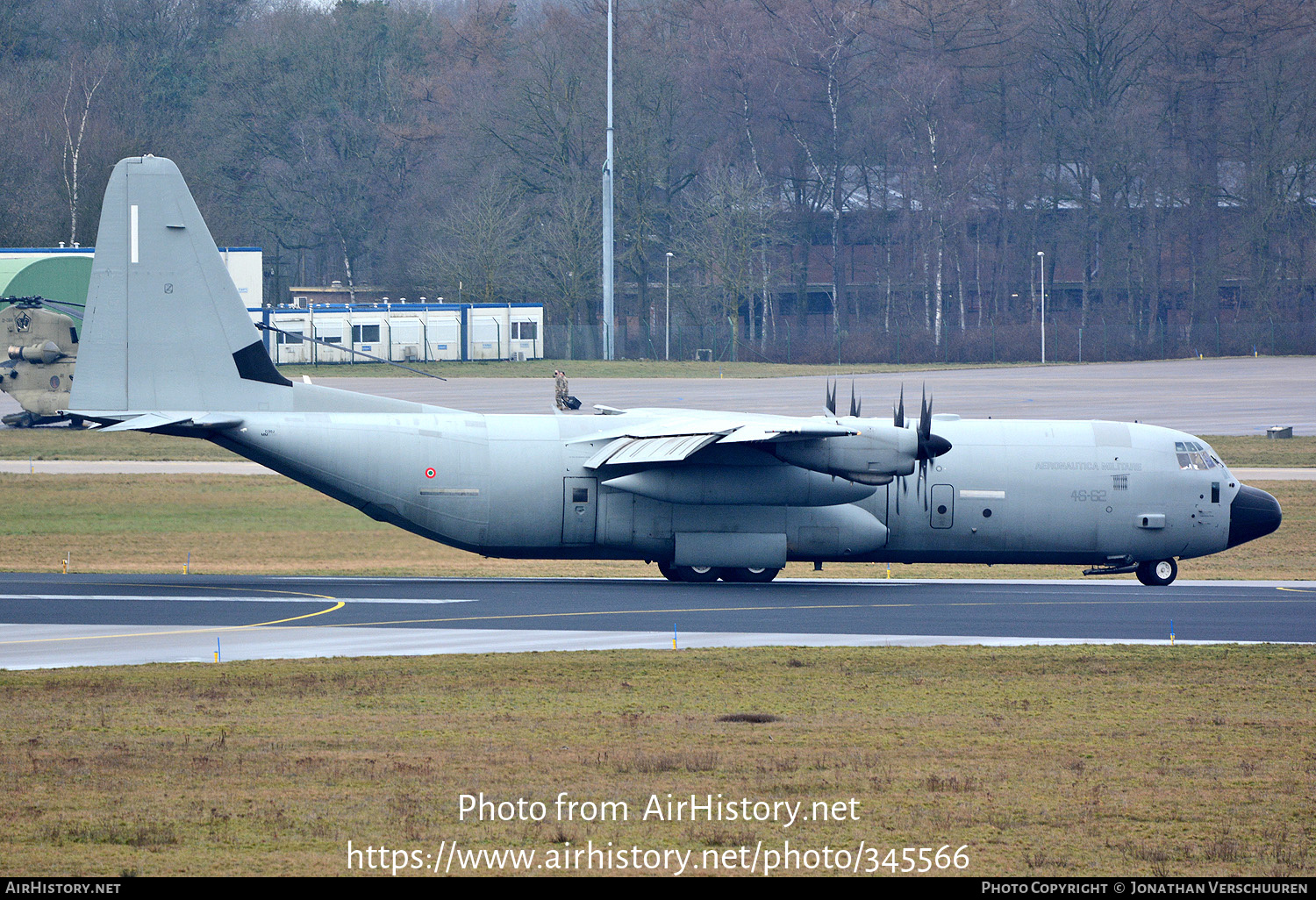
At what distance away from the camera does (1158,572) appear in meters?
30.2

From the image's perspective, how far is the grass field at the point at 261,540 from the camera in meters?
32.8

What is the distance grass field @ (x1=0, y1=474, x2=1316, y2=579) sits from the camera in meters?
32.8

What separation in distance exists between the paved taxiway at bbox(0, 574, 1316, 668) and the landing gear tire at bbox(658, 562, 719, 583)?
45cm

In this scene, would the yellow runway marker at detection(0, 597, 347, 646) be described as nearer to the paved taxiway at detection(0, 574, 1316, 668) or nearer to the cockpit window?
the paved taxiway at detection(0, 574, 1316, 668)

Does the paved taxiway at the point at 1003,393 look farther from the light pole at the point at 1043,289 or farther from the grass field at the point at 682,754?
the grass field at the point at 682,754

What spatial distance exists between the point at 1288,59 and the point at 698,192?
44.0 meters

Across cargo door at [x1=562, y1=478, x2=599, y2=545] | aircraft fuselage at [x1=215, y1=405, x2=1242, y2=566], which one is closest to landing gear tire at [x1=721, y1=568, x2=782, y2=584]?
aircraft fuselage at [x1=215, y1=405, x2=1242, y2=566]

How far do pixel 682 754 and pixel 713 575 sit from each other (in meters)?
15.1

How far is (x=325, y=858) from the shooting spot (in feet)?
33.2

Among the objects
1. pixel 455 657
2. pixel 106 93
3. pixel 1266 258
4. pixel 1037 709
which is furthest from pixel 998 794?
pixel 106 93

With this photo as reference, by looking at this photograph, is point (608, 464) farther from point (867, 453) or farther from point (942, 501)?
point (942, 501)

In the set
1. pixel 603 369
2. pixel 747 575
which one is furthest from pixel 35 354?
pixel 747 575

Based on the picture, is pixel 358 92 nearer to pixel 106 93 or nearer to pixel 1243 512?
pixel 106 93

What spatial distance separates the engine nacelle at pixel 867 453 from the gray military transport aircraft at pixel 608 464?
0.12ft
